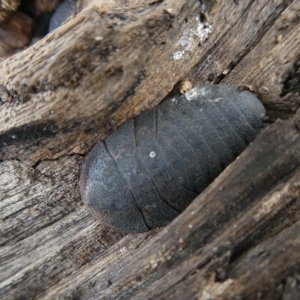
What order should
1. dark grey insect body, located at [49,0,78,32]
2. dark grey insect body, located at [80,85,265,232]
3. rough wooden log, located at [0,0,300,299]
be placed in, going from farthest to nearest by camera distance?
dark grey insect body, located at [49,0,78,32] → dark grey insect body, located at [80,85,265,232] → rough wooden log, located at [0,0,300,299]

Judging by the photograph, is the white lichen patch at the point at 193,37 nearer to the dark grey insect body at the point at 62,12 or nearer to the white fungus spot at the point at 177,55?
the white fungus spot at the point at 177,55

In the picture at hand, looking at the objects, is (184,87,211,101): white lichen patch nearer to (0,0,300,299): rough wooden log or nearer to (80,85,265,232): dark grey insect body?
(80,85,265,232): dark grey insect body

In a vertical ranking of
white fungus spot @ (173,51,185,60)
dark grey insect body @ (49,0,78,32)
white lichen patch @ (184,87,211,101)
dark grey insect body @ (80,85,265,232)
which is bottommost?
dark grey insect body @ (80,85,265,232)

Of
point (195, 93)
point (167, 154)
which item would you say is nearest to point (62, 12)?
point (195, 93)

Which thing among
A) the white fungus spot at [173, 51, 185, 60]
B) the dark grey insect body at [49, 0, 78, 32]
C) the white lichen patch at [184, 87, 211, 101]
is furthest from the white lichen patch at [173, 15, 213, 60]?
the dark grey insect body at [49, 0, 78, 32]

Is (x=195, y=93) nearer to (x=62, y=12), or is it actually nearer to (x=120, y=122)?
(x=120, y=122)

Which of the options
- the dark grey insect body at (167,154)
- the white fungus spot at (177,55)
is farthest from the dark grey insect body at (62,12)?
the dark grey insect body at (167,154)
